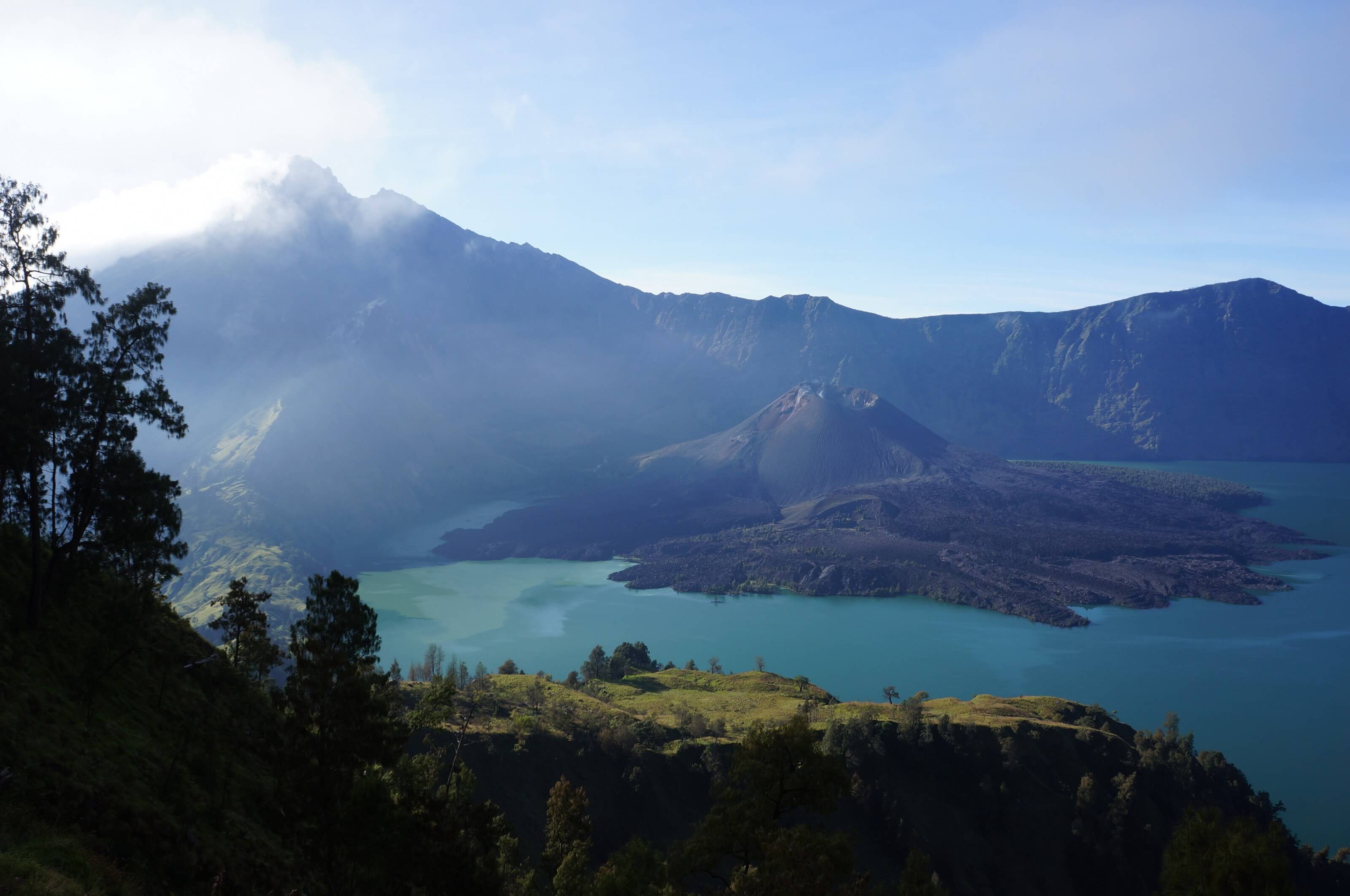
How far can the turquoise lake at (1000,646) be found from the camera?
214 ft

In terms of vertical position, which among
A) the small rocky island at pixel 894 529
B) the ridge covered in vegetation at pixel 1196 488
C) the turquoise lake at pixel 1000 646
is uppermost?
the ridge covered in vegetation at pixel 1196 488

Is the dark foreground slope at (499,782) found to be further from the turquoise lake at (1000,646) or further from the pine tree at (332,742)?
the turquoise lake at (1000,646)

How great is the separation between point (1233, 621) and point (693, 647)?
7133 cm

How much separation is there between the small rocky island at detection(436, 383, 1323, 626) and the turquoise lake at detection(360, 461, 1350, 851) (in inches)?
226

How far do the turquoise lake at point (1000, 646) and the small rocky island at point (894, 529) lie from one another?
5.75 m

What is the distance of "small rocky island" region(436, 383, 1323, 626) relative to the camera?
11606cm

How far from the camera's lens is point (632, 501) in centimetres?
17612

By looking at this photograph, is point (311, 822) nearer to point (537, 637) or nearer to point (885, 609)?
point (537, 637)

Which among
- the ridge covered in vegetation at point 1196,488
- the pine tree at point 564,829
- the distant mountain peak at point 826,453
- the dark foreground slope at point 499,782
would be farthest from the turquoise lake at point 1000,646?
the distant mountain peak at point 826,453

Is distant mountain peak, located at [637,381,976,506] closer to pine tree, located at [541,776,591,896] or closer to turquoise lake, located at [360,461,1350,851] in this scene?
turquoise lake, located at [360,461,1350,851]

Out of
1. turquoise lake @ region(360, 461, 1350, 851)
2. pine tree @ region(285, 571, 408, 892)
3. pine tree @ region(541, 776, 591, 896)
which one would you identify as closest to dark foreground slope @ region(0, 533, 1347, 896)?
pine tree @ region(285, 571, 408, 892)

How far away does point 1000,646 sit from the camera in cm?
8950

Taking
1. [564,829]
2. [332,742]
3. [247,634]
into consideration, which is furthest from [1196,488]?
[332,742]

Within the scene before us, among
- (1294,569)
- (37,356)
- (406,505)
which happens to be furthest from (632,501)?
(37,356)
